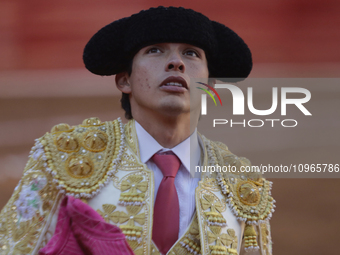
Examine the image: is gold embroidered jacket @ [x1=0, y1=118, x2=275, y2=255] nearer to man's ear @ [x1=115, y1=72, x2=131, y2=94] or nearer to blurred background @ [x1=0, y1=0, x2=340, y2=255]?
man's ear @ [x1=115, y1=72, x2=131, y2=94]

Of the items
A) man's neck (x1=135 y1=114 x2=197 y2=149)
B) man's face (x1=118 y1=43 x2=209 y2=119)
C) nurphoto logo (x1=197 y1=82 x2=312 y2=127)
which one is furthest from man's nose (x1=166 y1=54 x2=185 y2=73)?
nurphoto logo (x1=197 y1=82 x2=312 y2=127)

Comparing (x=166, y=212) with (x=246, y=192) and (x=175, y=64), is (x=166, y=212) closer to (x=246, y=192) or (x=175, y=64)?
(x=246, y=192)

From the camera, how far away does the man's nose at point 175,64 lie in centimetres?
205

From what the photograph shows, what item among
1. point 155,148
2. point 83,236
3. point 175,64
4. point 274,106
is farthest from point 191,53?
point 274,106

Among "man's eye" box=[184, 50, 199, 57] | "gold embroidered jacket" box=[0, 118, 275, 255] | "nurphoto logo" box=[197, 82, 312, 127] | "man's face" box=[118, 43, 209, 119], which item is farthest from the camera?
"nurphoto logo" box=[197, 82, 312, 127]

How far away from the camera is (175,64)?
6.72ft

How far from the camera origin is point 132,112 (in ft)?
7.32

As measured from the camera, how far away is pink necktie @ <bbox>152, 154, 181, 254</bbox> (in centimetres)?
189

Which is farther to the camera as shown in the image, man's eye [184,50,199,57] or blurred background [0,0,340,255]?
blurred background [0,0,340,255]

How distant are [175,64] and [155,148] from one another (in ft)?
1.26

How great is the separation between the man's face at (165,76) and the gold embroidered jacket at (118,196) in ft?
0.56

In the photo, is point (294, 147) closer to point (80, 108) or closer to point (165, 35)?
point (80, 108)

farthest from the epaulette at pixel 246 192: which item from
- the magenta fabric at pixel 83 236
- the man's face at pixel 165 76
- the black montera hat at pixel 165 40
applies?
the magenta fabric at pixel 83 236

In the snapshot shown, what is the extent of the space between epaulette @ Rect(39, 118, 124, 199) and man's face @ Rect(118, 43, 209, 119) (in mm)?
206
